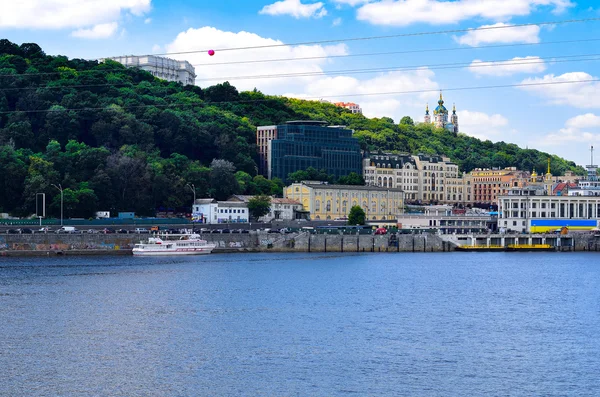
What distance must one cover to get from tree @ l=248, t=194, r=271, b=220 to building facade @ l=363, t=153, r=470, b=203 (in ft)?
140

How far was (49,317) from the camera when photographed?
5197 centimetres

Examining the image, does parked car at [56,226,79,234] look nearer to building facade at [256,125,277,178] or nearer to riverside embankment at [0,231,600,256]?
riverside embankment at [0,231,600,256]

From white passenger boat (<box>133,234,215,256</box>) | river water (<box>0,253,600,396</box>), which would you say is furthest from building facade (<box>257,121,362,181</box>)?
river water (<box>0,253,600,396</box>)

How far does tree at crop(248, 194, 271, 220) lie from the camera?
128000 mm

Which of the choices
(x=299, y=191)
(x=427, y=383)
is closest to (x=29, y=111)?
(x=299, y=191)

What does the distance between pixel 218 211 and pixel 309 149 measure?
39.4 m

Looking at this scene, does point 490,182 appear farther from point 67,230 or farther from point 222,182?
point 67,230

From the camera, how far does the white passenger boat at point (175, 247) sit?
326ft

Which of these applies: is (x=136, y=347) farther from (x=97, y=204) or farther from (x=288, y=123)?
(x=288, y=123)

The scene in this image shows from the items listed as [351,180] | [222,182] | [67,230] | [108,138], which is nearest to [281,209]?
[222,182]

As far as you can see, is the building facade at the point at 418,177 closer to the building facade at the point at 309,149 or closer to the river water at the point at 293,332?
the building facade at the point at 309,149

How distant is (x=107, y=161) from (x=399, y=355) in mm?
84667

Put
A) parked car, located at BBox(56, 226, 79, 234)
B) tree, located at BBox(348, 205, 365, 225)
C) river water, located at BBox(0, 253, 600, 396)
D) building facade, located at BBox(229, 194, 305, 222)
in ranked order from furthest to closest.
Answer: building facade, located at BBox(229, 194, 305, 222)
tree, located at BBox(348, 205, 365, 225)
parked car, located at BBox(56, 226, 79, 234)
river water, located at BBox(0, 253, 600, 396)

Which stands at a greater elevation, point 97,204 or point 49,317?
point 97,204
